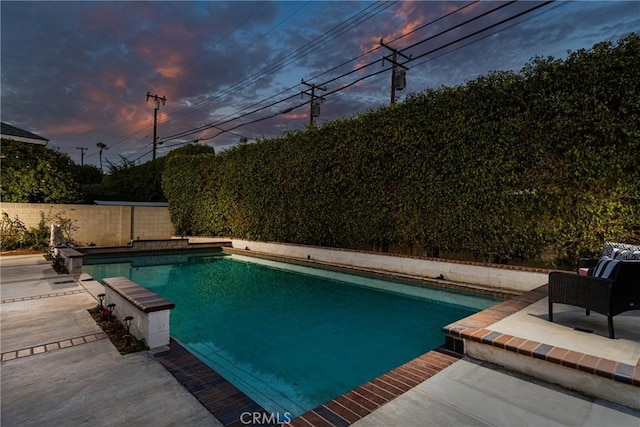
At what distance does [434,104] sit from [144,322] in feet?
27.2

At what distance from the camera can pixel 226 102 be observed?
19156 millimetres

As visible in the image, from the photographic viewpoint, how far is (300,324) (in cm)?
576

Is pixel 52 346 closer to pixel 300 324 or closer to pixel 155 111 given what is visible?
pixel 300 324

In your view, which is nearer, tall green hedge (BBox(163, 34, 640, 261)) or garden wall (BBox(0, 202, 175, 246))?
tall green hedge (BBox(163, 34, 640, 261))

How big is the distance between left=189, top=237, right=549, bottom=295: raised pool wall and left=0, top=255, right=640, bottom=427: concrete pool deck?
2.99 m

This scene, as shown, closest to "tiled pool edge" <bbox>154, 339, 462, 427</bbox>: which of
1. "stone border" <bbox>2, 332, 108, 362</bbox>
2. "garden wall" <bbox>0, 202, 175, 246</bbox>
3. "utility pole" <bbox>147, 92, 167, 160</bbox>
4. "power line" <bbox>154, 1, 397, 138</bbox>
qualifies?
"stone border" <bbox>2, 332, 108, 362</bbox>

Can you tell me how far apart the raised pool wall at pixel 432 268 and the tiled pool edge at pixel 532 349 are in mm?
3218

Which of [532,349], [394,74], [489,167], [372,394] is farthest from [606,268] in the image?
[394,74]

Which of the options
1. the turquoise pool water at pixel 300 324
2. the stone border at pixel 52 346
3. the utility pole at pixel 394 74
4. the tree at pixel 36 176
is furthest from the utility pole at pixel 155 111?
the stone border at pixel 52 346

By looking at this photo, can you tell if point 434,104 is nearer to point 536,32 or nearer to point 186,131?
point 536,32

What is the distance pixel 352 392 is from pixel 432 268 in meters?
6.45

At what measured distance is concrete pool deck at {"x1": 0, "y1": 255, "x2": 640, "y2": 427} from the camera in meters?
2.41

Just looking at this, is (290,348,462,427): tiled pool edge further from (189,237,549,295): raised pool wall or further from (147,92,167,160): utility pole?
(147,92,167,160): utility pole

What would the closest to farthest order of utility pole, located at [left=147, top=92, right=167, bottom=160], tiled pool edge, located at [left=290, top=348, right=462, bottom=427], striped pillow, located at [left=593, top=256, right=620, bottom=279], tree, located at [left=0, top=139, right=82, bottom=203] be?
tiled pool edge, located at [left=290, top=348, right=462, bottom=427], striped pillow, located at [left=593, top=256, right=620, bottom=279], tree, located at [left=0, top=139, right=82, bottom=203], utility pole, located at [left=147, top=92, right=167, bottom=160]
